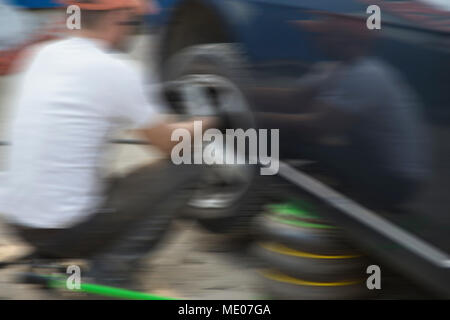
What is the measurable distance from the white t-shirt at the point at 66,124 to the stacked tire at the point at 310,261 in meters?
0.78

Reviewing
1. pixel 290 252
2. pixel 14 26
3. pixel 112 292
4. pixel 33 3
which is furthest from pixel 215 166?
pixel 33 3

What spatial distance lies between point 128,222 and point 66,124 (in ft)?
1.43

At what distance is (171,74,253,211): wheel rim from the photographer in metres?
3.48

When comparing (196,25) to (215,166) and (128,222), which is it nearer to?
(215,166)

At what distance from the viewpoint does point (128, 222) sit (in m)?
2.87

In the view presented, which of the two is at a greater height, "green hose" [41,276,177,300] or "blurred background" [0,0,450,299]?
"blurred background" [0,0,450,299]

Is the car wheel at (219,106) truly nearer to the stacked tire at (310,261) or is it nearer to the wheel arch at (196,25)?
the wheel arch at (196,25)

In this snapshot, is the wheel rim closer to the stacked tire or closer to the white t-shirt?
the stacked tire

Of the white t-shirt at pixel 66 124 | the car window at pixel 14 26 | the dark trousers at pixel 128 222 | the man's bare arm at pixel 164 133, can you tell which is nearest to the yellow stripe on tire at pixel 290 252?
the dark trousers at pixel 128 222

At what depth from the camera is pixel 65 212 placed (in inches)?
109

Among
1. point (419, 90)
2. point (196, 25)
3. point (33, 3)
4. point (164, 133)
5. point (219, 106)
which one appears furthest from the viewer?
point (33, 3)

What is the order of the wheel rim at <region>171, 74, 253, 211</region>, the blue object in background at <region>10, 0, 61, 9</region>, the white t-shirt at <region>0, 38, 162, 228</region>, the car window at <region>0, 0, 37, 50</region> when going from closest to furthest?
1. the white t-shirt at <region>0, 38, 162, 228</region>
2. the wheel rim at <region>171, 74, 253, 211</region>
3. the car window at <region>0, 0, 37, 50</region>
4. the blue object in background at <region>10, 0, 61, 9</region>

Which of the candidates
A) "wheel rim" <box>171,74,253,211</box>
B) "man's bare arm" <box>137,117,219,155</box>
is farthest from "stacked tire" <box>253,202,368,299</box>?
"man's bare arm" <box>137,117,219,155</box>
